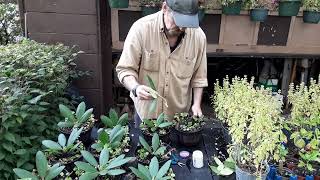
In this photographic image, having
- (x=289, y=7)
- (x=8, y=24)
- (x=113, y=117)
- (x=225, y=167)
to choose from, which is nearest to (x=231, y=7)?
(x=289, y=7)

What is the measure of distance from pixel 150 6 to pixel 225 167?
2049 millimetres

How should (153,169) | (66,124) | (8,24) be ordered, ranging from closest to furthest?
1. (153,169)
2. (66,124)
3. (8,24)

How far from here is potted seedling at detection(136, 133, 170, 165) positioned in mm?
1478

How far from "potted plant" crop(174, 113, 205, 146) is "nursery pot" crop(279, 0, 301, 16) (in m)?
1.95

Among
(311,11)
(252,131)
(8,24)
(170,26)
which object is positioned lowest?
(252,131)

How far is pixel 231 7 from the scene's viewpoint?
309cm

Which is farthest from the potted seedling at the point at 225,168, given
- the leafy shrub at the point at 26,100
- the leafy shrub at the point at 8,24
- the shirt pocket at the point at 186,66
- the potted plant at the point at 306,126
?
the leafy shrub at the point at 8,24

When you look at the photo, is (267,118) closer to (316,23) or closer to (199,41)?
(199,41)

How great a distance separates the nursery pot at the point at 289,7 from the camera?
3076 millimetres

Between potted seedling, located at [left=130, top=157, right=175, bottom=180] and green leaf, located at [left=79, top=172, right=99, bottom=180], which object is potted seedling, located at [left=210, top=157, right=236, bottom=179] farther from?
green leaf, located at [left=79, top=172, right=99, bottom=180]

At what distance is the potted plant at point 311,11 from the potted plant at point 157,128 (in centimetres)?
227

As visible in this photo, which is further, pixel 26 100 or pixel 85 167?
pixel 26 100

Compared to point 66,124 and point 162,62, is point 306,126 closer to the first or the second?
point 162,62

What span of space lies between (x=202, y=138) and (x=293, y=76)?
2.53 meters
